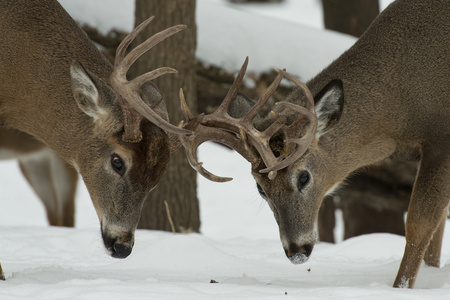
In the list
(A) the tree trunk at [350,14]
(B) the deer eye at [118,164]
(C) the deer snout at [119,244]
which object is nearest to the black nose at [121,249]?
(C) the deer snout at [119,244]

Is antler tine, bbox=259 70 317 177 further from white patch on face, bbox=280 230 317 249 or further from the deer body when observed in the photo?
white patch on face, bbox=280 230 317 249

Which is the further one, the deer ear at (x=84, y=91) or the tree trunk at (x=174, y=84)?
the tree trunk at (x=174, y=84)

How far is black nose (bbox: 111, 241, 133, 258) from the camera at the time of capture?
20.4ft

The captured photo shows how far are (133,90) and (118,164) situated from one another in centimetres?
64

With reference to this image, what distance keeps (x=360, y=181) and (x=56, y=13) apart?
185 inches

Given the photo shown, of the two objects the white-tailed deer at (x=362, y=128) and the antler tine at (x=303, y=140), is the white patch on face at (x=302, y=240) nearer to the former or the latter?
the white-tailed deer at (x=362, y=128)

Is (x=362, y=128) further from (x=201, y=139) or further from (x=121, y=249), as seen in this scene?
(x=121, y=249)

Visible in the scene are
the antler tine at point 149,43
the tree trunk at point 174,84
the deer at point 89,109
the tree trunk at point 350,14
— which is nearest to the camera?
the antler tine at point 149,43

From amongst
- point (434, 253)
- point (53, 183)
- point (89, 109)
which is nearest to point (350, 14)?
point (53, 183)

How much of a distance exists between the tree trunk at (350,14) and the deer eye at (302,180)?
499 cm

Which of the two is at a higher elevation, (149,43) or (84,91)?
(149,43)

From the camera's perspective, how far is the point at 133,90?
6.17 metres

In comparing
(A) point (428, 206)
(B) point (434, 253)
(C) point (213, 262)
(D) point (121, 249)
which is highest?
(A) point (428, 206)

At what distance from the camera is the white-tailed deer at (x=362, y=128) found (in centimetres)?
643
